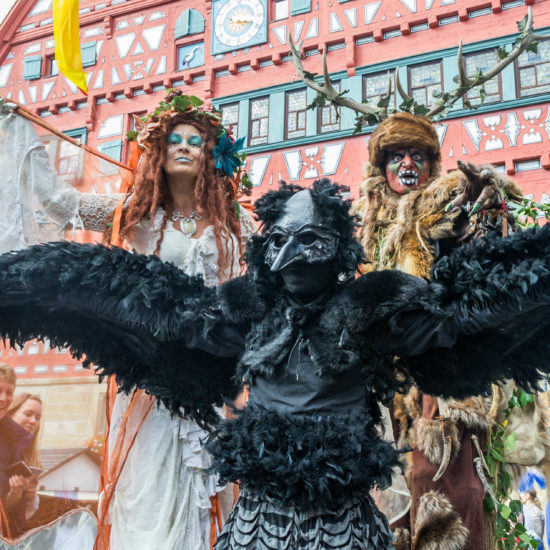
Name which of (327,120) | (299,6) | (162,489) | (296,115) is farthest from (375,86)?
(162,489)

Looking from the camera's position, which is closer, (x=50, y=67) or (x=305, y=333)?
(x=305, y=333)

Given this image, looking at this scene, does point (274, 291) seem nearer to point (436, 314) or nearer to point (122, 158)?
point (436, 314)

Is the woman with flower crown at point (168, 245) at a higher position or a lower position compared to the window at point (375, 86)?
lower

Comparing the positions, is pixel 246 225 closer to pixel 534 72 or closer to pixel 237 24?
pixel 534 72

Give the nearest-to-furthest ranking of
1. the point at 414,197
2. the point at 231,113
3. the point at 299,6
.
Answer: the point at 414,197 < the point at 299,6 < the point at 231,113

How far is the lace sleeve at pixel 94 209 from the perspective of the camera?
3.38m

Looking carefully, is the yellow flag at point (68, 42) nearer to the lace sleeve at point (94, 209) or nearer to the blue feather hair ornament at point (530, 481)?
the lace sleeve at point (94, 209)

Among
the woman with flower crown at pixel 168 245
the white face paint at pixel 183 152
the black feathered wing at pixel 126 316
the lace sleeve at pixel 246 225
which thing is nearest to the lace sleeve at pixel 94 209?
the woman with flower crown at pixel 168 245

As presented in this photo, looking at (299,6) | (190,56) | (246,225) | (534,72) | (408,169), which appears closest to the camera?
(246,225)

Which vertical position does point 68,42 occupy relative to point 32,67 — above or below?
below

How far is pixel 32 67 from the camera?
14406 mm

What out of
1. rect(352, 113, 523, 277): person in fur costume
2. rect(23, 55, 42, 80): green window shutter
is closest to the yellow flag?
rect(352, 113, 523, 277): person in fur costume

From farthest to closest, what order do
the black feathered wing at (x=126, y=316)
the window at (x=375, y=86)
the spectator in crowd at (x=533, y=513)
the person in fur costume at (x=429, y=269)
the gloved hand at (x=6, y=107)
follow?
the window at (x=375, y=86), the spectator in crowd at (x=533, y=513), the person in fur costume at (x=429, y=269), the gloved hand at (x=6, y=107), the black feathered wing at (x=126, y=316)

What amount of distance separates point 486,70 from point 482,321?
9.90m
